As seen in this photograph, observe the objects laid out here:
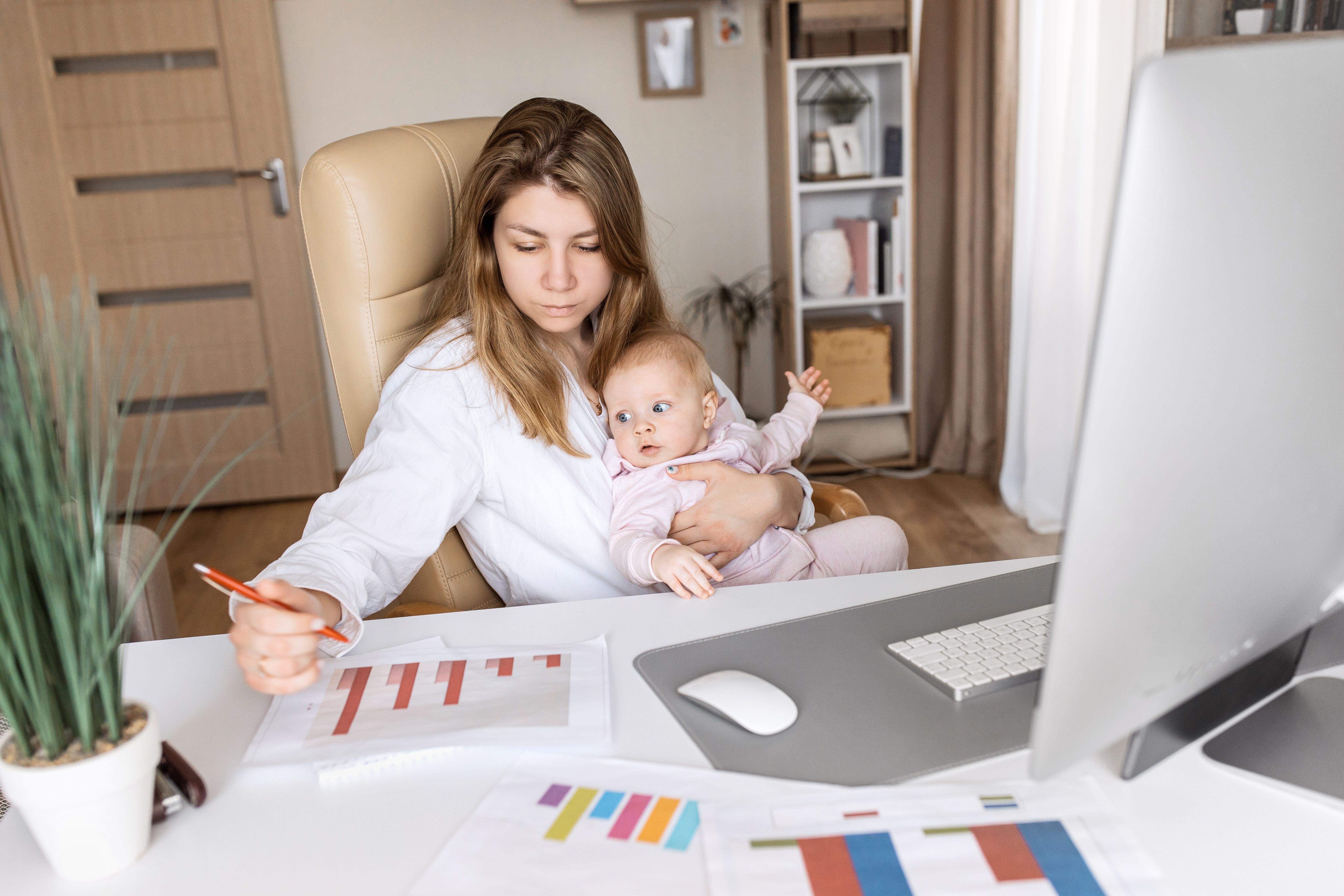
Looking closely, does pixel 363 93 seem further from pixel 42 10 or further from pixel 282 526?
pixel 282 526

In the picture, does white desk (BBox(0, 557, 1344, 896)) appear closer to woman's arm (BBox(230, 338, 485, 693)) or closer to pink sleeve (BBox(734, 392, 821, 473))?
woman's arm (BBox(230, 338, 485, 693))

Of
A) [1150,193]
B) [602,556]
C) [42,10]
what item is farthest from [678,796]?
[42,10]

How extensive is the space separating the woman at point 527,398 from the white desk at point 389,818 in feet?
1.34

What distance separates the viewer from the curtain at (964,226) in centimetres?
315

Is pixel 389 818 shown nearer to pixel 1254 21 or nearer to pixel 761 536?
pixel 761 536

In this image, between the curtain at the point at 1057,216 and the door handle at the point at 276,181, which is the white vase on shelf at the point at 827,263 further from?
the door handle at the point at 276,181

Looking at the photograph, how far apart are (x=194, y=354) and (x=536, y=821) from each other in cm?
349

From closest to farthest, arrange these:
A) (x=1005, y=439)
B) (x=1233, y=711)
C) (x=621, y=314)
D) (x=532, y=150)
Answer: (x=1233, y=711), (x=532, y=150), (x=621, y=314), (x=1005, y=439)

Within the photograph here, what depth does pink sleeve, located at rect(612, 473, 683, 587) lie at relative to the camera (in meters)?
1.24

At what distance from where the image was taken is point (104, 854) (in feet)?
2.14

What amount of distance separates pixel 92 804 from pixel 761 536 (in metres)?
0.96

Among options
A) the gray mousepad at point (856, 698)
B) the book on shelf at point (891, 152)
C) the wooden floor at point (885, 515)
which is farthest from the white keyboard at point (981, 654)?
the book on shelf at point (891, 152)

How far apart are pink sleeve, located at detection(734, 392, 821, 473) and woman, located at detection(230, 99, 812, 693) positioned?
182 millimetres

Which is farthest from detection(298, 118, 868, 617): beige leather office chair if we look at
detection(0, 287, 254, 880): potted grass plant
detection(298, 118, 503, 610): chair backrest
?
detection(0, 287, 254, 880): potted grass plant
